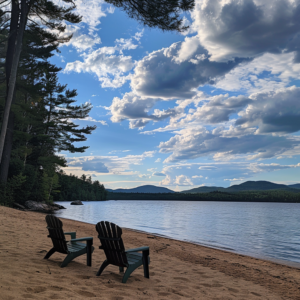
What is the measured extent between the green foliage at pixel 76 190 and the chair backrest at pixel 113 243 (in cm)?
6664

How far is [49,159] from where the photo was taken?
89.0ft

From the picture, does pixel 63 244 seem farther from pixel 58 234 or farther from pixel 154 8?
pixel 154 8

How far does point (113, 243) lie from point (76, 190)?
98.6 meters

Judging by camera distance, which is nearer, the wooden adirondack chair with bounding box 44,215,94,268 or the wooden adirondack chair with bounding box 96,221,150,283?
the wooden adirondack chair with bounding box 96,221,150,283

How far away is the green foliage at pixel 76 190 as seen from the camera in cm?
8544

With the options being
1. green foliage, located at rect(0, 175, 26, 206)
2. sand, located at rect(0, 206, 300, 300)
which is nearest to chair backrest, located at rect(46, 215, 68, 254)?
sand, located at rect(0, 206, 300, 300)

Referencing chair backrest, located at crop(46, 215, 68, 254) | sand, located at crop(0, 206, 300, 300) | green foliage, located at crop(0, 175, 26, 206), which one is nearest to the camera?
sand, located at crop(0, 206, 300, 300)

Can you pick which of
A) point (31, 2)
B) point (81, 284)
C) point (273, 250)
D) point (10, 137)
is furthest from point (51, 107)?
point (81, 284)

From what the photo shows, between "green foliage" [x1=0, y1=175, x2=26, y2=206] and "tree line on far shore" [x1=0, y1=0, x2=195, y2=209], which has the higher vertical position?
"tree line on far shore" [x1=0, y1=0, x2=195, y2=209]

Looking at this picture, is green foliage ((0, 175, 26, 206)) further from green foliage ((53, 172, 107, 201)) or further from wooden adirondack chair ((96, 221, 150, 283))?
green foliage ((53, 172, 107, 201))

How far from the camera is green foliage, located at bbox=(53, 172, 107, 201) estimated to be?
85438 millimetres

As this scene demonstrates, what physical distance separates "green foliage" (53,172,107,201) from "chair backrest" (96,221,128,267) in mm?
66645

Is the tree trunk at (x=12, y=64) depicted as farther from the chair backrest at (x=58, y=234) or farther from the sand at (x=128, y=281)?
the chair backrest at (x=58, y=234)

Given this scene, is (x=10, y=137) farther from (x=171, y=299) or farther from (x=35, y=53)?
(x=171, y=299)
